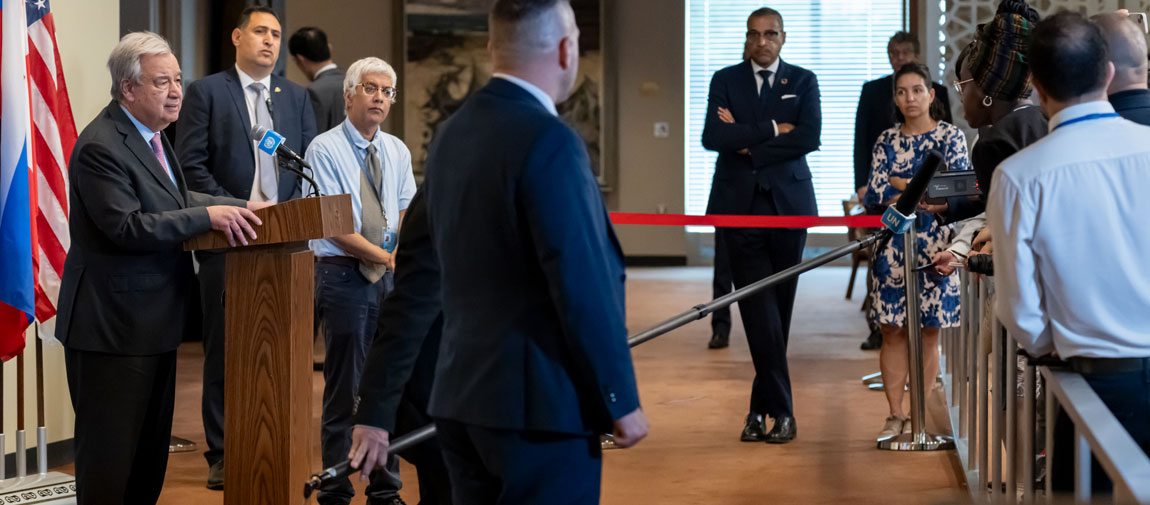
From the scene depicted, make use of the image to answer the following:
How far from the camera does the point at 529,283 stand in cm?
185

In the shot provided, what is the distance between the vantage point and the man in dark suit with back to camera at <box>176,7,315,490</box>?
14.0 ft

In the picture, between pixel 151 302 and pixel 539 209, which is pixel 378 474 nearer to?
pixel 151 302

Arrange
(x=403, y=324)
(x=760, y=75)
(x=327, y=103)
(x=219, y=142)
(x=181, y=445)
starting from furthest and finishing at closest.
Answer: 1. (x=327, y=103)
2. (x=760, y=75)
3. (x=181, y=445)
4. (x=219, y=142)
5. (x=403, y=324)

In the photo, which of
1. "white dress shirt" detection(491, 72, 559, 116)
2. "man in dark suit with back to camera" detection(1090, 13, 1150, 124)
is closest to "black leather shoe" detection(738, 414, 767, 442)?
"man in dark suit with back to camera" detection(1090, 13, 1150, 124)

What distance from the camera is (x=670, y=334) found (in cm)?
818

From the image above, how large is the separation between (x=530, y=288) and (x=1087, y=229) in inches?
44.1

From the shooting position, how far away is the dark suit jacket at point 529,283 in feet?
5.85

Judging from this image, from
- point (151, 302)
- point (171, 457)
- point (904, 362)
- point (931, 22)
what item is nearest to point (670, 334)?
point (931, 22)

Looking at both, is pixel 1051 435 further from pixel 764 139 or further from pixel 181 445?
pixel 181 445

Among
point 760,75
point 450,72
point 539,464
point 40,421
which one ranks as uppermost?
point 450,72

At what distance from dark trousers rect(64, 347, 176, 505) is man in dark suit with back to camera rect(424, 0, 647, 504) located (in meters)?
1.36

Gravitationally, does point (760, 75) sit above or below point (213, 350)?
above

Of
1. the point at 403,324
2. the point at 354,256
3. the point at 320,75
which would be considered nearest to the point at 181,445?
the point at 354,256

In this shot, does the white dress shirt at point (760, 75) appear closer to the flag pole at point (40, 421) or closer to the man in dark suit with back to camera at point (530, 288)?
the flag pole at point (40, 421)
